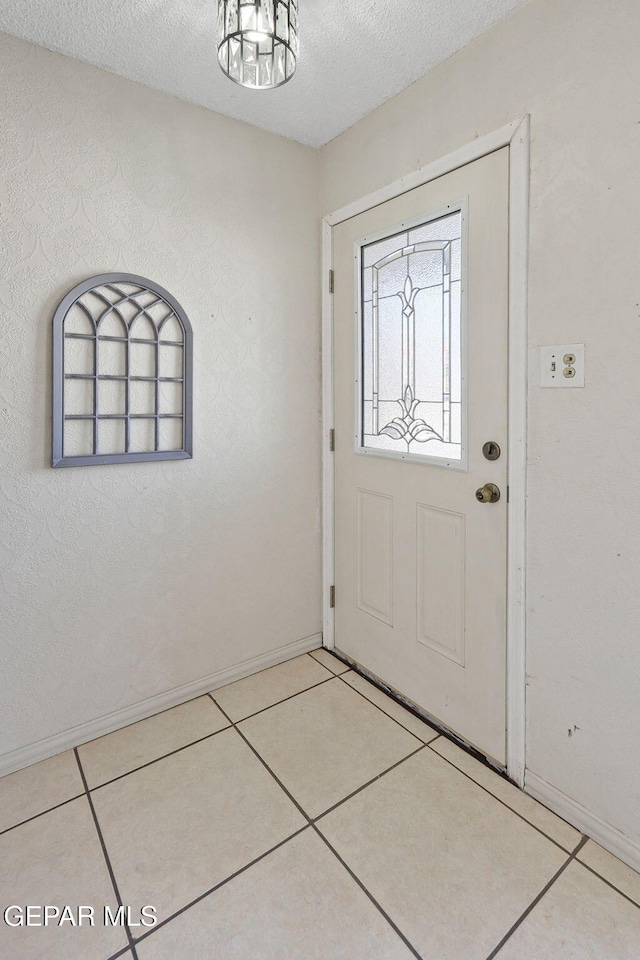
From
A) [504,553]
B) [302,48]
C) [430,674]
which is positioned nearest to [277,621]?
[430,674]

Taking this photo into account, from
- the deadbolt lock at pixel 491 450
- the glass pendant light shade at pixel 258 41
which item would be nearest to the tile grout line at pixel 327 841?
the deadbolt lock at pixel 491 450

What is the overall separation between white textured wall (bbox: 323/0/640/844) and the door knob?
4.8 inches

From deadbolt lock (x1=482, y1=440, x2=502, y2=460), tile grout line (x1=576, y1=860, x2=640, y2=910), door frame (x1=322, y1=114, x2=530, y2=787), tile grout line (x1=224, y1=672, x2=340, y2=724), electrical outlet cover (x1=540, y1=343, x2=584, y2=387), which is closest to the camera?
tile grout line (x1=576, y1=860, x2=640, y2=910)

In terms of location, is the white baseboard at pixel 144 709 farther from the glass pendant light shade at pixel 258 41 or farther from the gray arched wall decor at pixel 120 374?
the glass pendant light shade at pixel 258 41

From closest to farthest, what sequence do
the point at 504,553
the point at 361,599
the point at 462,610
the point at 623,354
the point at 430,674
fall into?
1. the point at 623,354
2. the point at 504,553
3. the point at 462,610
4. the point at 430,674
5. the point at 361,599

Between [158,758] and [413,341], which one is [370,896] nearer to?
[158,758]

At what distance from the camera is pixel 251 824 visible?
149 centimetres

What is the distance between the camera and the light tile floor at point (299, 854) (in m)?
A: 1.17

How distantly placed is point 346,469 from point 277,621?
30.5 inches

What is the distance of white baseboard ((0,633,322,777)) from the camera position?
171cm

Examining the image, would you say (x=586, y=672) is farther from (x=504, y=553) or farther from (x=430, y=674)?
(x=430, y=674)

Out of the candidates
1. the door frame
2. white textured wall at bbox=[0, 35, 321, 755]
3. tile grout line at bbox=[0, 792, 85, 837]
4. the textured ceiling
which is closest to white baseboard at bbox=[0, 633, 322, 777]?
white textured wall at bbox=[0, 35, 321, 755]

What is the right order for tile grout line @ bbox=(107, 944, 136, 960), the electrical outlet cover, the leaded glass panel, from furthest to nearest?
the leaded glass panel, the electrical outlet cover, tile grout line @ bbox=(107, 944, 136, 960)

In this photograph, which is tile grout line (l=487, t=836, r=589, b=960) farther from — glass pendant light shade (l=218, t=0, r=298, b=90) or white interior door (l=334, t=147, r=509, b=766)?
glass pendant light shade (l=218, t=0, r=298, b=90)
